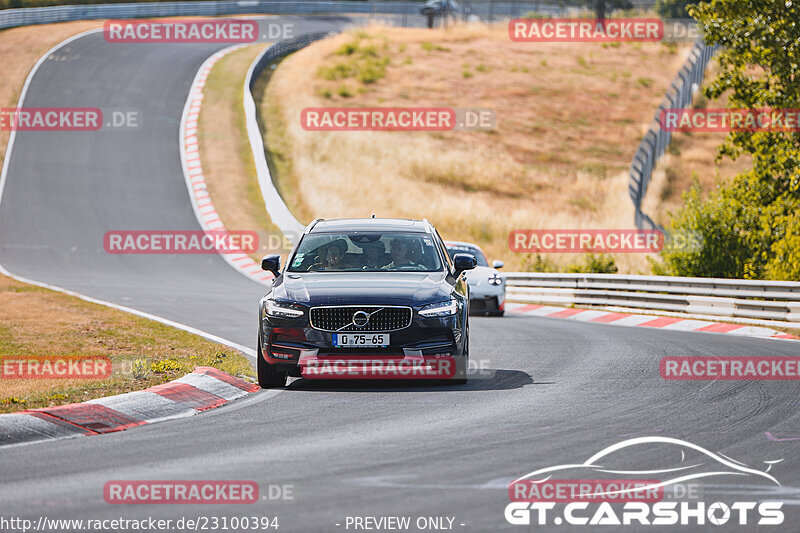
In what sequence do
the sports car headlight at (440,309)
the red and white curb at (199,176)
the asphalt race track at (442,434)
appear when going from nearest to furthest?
the asphalt race track at (442,434), the sports car headlight at (440,309), the red and white curb at (199,176)

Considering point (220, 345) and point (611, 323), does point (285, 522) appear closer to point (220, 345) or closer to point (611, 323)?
point (220, 345)

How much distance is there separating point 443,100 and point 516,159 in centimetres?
1055

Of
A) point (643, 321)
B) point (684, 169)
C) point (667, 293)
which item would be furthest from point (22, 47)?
point (643, 321)

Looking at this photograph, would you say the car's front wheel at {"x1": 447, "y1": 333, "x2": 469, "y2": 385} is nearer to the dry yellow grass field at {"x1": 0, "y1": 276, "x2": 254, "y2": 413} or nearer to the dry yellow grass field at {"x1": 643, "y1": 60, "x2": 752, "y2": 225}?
the dry yellow grass field at {"x1": 0, "y1": 276, "x2": 254, "y2": 413}

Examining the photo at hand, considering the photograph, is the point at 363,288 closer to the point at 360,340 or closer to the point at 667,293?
the point at 360,340

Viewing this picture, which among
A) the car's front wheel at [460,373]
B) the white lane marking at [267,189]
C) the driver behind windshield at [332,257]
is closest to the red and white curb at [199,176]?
the white lane marking at [267,189]

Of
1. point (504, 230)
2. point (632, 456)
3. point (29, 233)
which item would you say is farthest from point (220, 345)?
point (504, 230)

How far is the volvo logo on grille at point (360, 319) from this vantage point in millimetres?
10250

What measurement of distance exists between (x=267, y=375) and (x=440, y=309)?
6.01 ft

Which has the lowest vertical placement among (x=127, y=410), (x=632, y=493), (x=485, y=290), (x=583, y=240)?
(x=485, y=290)

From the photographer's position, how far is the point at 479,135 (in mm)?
56781

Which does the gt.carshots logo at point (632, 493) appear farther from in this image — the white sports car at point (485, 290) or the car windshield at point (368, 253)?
the white sports car at point (485, 290)

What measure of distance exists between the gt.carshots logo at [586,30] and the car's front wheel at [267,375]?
70129mm

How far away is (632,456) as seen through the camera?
7086 mm
